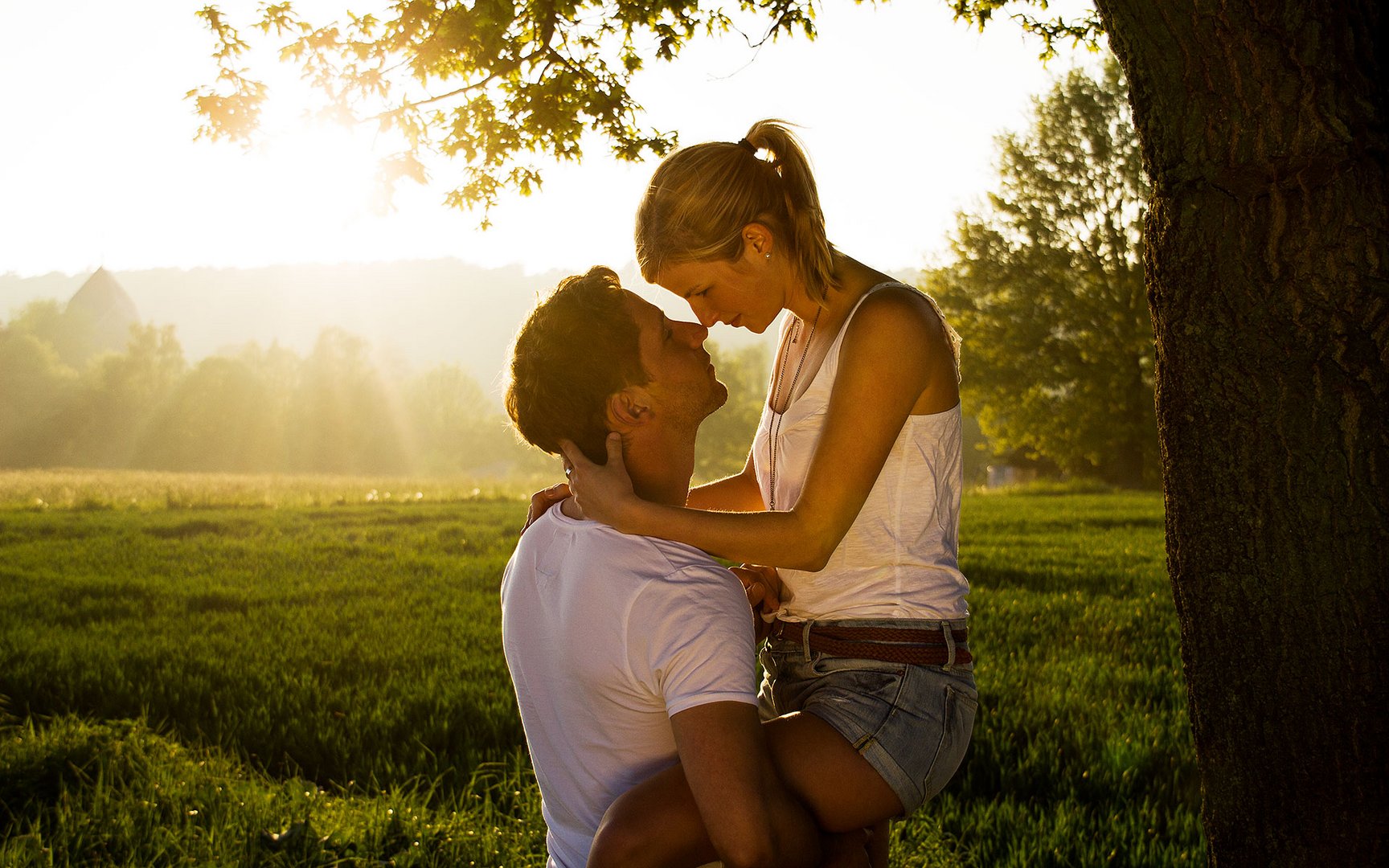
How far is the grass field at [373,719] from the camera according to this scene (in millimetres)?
3949

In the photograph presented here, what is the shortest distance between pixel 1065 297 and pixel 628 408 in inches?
1211

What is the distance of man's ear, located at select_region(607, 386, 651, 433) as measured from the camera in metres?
2.41

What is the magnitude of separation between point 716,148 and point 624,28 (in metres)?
2.94

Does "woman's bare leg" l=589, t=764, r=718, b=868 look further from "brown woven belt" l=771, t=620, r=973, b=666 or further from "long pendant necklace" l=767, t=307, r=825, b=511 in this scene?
"long pendant necklace" l=767, t=307, r=825, b=511

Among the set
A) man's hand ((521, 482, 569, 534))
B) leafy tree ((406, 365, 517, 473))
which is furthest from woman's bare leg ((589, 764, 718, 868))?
leafy tree ((406, 365, 517, 473))

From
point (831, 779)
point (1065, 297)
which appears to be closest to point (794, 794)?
point (831, 779)

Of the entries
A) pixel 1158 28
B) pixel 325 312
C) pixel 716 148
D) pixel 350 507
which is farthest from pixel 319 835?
pixel 325 312

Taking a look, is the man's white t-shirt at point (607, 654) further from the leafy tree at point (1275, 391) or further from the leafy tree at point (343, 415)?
the leafy tree at point (343, 415)

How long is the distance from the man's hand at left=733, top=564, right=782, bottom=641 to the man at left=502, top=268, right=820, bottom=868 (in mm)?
289

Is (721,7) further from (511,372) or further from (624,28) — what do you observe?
(511,372)

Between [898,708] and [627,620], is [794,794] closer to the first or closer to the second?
[898,708]

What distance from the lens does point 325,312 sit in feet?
591

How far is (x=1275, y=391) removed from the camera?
81.7 inches

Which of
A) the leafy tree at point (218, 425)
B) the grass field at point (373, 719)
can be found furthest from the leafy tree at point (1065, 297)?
the leafy tree at point (218, 425)
